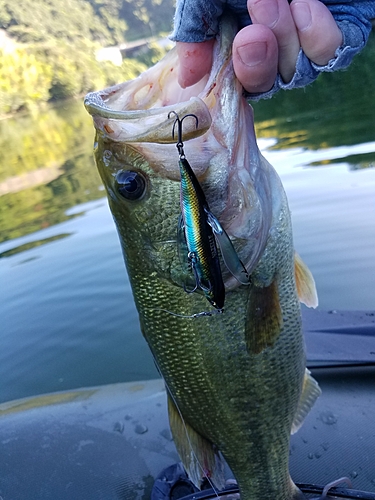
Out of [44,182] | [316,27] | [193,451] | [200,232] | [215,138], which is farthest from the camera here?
[44,182]

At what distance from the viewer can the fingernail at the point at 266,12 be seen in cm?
129

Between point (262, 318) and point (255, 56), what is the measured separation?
851mm

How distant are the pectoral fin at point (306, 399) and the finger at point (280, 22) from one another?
125 cm

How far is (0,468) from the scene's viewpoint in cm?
233

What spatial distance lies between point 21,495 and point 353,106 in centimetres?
1352

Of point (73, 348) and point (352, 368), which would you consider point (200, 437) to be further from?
point (73, 348)

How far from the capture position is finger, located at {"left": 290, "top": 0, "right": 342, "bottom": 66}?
133cm

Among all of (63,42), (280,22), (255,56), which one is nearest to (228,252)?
(255,56)

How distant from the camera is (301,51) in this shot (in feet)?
4.53

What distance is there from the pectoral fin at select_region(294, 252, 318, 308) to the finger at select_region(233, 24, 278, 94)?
0.71 meters

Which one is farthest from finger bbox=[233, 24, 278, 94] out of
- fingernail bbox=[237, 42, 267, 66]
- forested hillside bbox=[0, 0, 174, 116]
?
forested hillside bbox=[0, 0, 174, 116]

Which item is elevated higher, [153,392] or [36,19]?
[36,19]

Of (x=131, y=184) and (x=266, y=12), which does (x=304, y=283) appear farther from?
(x=266, y=12)

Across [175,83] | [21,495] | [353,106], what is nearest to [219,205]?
[175,83]
